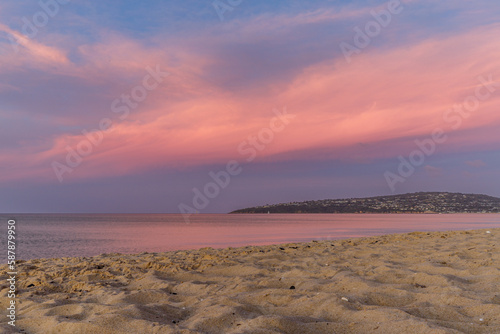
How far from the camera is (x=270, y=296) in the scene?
4621 millimetres

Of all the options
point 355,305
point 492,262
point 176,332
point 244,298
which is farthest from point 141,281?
point 492,262

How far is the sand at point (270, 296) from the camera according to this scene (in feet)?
11.5

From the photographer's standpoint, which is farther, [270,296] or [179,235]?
A: [179,235]

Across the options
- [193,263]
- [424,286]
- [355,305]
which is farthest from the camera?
[193,263]

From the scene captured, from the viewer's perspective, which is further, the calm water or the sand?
the calm water

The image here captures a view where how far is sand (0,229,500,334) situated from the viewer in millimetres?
3512

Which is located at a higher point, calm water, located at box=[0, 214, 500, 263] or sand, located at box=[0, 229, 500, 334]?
sand, located at box=[0, 229, 500, 334]

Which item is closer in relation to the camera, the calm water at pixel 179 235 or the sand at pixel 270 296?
the sand at pixel 270 296

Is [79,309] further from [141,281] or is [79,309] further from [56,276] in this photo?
[56,276]

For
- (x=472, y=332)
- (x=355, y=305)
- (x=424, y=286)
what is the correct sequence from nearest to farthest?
(x=472, y=332) → (x=355, y=305) → (x=424, y=286)

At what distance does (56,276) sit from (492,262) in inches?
306

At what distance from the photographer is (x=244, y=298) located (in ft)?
15.1

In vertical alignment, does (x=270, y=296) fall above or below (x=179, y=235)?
above

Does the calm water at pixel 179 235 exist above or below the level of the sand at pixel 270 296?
below
